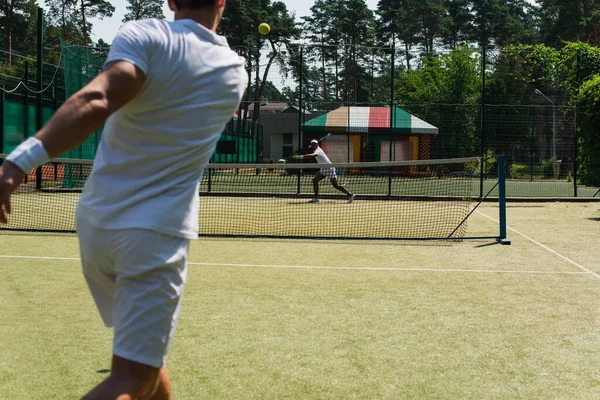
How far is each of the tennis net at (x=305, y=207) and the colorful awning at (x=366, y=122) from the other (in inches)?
50.3

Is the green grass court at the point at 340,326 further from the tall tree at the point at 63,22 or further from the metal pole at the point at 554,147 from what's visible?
the tall tree at the point at 63,22

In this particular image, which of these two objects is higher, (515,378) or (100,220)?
(100,220)

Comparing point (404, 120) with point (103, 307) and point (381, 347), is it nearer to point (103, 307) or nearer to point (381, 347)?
point (381, 347)

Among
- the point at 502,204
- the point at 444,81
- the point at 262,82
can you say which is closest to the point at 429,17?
the point at 444,81

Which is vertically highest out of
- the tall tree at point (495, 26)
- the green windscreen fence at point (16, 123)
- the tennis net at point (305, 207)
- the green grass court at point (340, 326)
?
the tall tree at point (495, 26)

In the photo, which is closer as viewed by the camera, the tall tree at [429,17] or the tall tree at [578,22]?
the tall tree at [578,22]

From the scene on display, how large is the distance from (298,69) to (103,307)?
1669 cm

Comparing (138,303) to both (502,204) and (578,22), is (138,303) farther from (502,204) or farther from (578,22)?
(578,22)

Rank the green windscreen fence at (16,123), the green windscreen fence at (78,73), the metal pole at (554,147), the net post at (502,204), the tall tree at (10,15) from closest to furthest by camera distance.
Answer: the net post at (502,204) → the green windscreen fence at (16,123) → the green windscreen fence at (78,73) → the metal pole at (554,147) → the tall tree at (10,15)

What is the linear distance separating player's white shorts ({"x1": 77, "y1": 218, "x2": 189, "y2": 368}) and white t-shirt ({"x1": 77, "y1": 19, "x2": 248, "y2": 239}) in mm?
38

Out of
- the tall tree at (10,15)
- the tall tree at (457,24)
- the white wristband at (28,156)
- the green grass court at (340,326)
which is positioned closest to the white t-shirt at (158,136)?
the white wristband at (28,156)

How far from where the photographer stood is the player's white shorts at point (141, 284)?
2.01 metres

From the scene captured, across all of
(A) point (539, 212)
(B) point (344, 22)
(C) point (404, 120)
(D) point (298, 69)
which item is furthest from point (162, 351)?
(B) point (344, 22)

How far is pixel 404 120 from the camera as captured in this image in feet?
70.6
